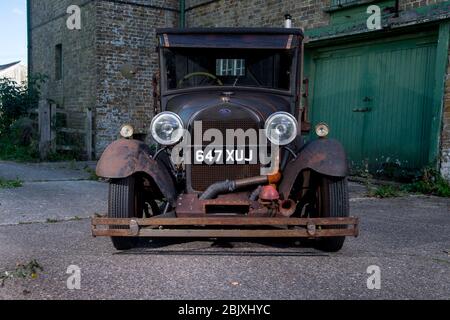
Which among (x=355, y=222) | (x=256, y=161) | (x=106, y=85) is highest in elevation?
(x=106, y=85)

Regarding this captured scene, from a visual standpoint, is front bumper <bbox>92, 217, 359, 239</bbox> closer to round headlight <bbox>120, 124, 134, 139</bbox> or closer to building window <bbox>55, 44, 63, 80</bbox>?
round headlight <bbox>120, 124, 134, 139</bbox>

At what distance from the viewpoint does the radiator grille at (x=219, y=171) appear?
3.88m

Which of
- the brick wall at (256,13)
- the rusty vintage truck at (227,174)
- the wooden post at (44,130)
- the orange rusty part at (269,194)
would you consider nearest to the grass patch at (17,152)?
the wooden post at (44,130)

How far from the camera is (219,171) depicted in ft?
12.8

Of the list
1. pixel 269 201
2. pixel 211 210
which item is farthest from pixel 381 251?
pixel 211 210

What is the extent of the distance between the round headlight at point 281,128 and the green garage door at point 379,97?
4421 mm

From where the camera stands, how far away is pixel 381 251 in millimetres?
4035

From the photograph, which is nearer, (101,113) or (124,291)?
(124,291)

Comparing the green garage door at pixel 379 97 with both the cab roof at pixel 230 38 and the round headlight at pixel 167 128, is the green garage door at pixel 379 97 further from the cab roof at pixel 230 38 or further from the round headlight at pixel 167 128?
the round headlight at pixel 167 128

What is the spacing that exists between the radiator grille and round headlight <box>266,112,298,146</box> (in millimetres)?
203

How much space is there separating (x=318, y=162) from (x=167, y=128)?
120cm

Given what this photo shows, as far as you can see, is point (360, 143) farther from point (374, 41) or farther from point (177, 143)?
point (177, 143)
